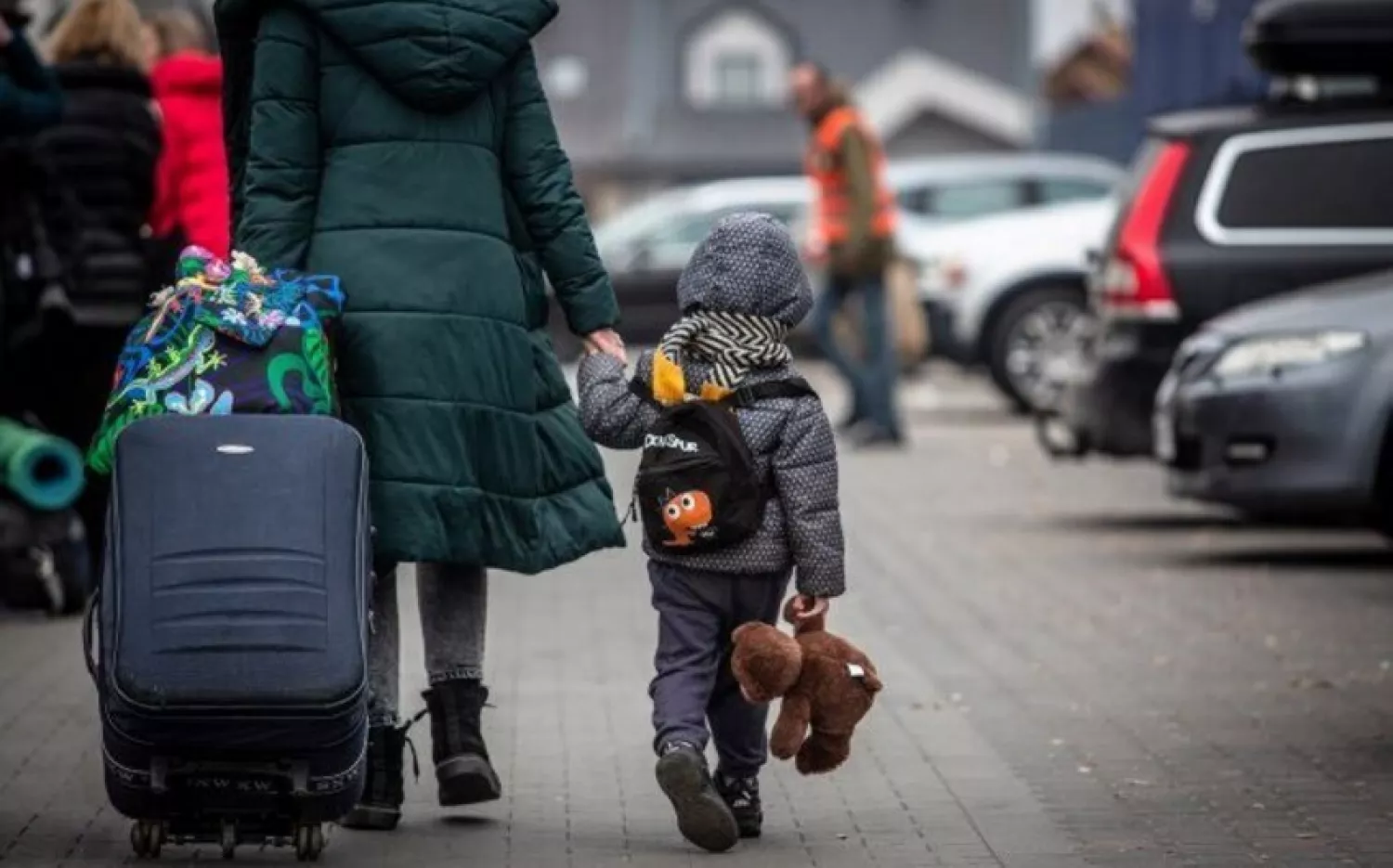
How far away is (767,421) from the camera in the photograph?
7.42 m

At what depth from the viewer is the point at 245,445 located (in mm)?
7008

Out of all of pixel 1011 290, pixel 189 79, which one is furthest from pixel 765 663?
pixel 1011 290

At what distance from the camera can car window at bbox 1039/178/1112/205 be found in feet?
100

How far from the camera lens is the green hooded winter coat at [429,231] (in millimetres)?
7527

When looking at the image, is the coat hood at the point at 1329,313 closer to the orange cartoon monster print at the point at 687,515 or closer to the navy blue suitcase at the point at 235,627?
the orange cartoon monster print at the point at 687,515

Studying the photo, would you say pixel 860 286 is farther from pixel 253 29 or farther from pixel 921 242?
pixel 253 29

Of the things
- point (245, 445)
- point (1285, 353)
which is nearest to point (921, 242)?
point (1285, 353)

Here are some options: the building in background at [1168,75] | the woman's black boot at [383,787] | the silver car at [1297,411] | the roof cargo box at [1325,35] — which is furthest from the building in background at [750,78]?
the woman's black boot at [383,787]

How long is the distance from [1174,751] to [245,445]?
287 centimetres

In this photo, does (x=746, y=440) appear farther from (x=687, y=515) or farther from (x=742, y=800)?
(x=742, y=800)

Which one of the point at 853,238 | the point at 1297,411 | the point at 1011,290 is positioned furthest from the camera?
the point at 1011,290

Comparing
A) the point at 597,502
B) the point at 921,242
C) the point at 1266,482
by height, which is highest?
the point at 597,502

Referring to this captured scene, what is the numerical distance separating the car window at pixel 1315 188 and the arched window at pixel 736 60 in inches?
2668

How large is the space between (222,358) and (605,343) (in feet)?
2.76
